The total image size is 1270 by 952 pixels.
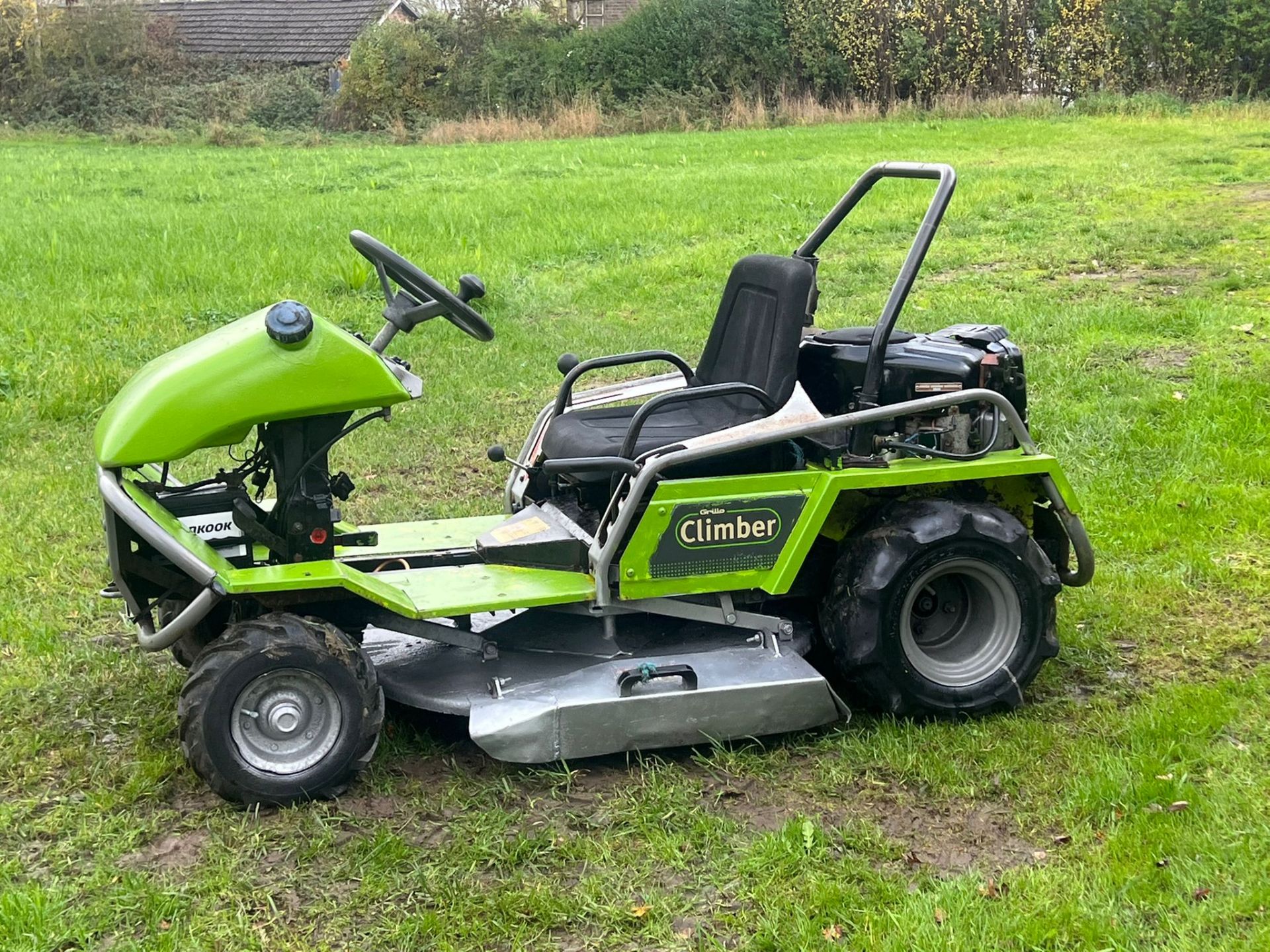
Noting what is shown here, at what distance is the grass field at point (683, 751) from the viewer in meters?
3.19

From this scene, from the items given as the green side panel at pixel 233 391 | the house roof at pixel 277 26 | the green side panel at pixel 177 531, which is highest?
the house roof at pixel 277 26

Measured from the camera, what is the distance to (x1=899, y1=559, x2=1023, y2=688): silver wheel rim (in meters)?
4.08

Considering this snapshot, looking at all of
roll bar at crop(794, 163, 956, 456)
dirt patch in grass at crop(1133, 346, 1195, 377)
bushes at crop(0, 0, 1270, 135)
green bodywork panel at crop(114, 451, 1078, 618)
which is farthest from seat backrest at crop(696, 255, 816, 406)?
bushes at crop(0, 0, 1270, 135)

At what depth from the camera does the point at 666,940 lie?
3.08 metres

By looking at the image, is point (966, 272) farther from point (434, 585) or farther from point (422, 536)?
point (434, 585)

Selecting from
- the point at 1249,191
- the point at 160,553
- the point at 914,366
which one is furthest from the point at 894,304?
the point at 1249,191

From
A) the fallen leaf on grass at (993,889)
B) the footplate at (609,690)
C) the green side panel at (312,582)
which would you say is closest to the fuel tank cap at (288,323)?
the green side panel at (312,582)

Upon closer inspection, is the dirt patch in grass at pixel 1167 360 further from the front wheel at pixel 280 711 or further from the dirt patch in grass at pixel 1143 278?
the front wheel at pixel 280 711

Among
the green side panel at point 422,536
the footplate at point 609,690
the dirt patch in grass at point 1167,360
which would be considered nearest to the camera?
the footplate at point 609,690

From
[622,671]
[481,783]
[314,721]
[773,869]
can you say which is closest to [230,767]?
[314,721]

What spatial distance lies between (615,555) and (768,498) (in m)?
0.47

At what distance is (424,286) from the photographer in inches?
156

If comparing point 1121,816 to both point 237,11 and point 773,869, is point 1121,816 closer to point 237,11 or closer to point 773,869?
point 773,869

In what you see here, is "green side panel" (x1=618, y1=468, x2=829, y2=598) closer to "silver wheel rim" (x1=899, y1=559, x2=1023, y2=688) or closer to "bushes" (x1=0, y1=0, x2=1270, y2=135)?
"silver wheel rim" (x1=899, y1=559, x2=1023, y2=688)
